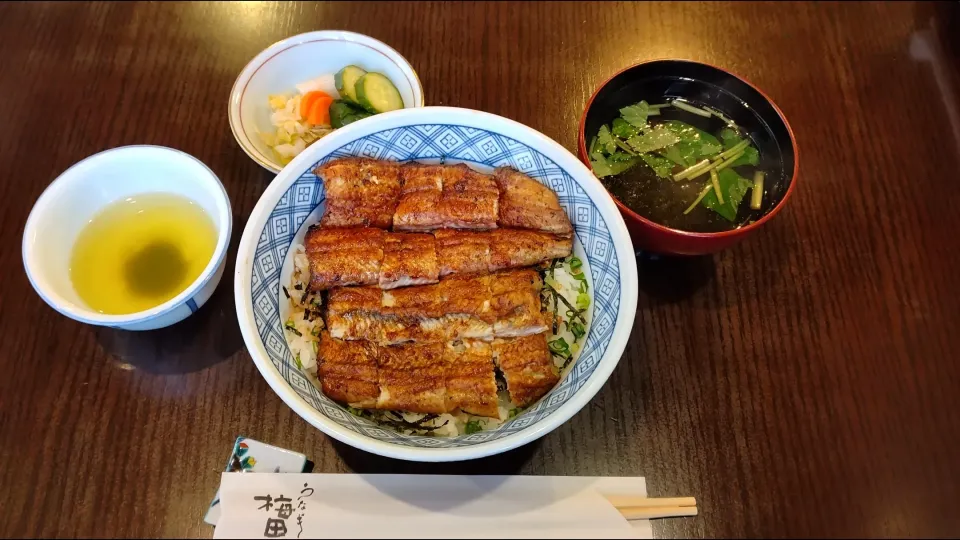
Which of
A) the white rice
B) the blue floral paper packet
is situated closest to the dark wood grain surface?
the blue floral paper packet

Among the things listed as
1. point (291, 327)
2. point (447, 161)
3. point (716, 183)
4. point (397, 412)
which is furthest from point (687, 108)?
point (291, 327)

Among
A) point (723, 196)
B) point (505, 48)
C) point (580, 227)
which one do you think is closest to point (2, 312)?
point (580, 227)

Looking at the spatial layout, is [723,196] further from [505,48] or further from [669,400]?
[505,48]

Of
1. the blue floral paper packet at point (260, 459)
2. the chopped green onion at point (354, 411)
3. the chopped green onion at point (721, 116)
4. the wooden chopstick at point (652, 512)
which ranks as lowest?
the blue floral paper packet at point (260, 459)

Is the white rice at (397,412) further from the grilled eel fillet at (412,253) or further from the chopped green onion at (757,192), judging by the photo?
the chopped green onion at (757,192)

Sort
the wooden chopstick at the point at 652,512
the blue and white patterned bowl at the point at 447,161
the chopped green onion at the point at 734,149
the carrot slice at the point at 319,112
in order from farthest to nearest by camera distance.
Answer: the carrot slice at the point at 319,112
the chopped green onion at the point at 734,149
the wooden chopstick at the point at 652,512
the blue and white patterned bowl at the point at 447,161

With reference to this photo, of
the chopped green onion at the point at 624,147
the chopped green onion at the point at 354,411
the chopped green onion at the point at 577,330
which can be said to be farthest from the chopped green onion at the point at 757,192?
the chopped green onion at the point at 354,411

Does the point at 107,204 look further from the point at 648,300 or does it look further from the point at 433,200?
the point at 648,300
